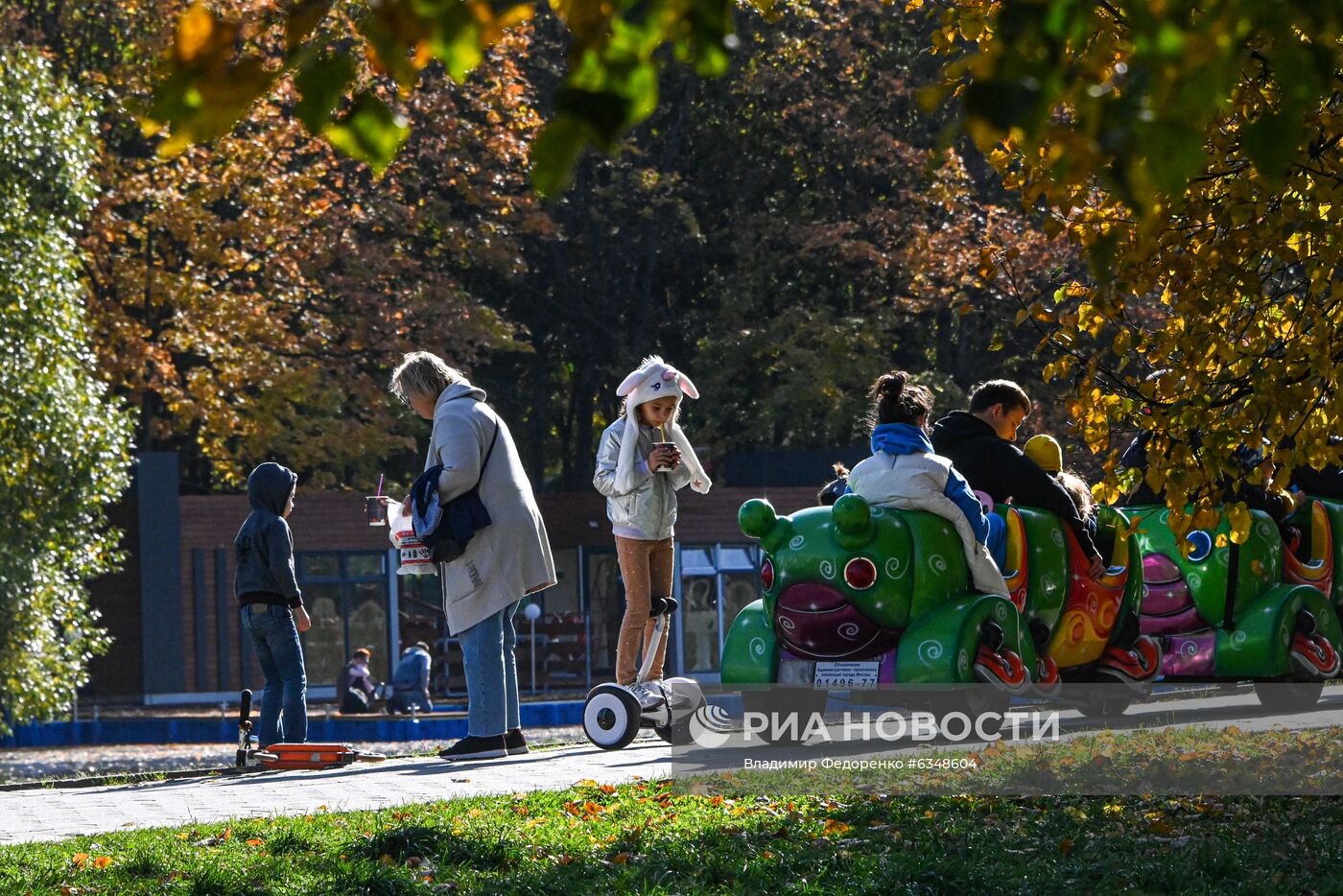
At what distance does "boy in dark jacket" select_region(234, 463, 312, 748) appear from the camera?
10.1 metres

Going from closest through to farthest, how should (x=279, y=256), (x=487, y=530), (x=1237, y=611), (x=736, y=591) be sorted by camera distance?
1. (x=487, y=530)
2. (x=1237, y=611)
3. (x=279, y=256)
4. (x=736, y=591)

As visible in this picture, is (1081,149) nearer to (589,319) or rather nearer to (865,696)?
(865,696)

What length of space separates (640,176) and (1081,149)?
1184 inches

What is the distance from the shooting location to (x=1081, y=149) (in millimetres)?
2777

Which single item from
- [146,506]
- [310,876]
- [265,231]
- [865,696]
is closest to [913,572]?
[865,696]

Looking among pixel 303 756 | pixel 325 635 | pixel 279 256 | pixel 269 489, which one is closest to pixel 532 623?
pixel 325 635

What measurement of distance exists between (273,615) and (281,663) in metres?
0.24

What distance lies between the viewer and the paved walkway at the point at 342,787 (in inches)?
294

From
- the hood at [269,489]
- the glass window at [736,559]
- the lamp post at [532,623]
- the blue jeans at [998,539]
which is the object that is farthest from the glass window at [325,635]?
the blue jeans at [998,539]

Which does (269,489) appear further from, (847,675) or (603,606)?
(603,606)

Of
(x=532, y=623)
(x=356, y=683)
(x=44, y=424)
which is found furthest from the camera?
(x=532, y=623)

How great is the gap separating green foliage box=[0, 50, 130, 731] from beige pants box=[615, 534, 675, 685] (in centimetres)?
1007

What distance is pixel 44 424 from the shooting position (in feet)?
63.1

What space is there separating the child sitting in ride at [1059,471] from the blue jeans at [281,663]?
148 inches
